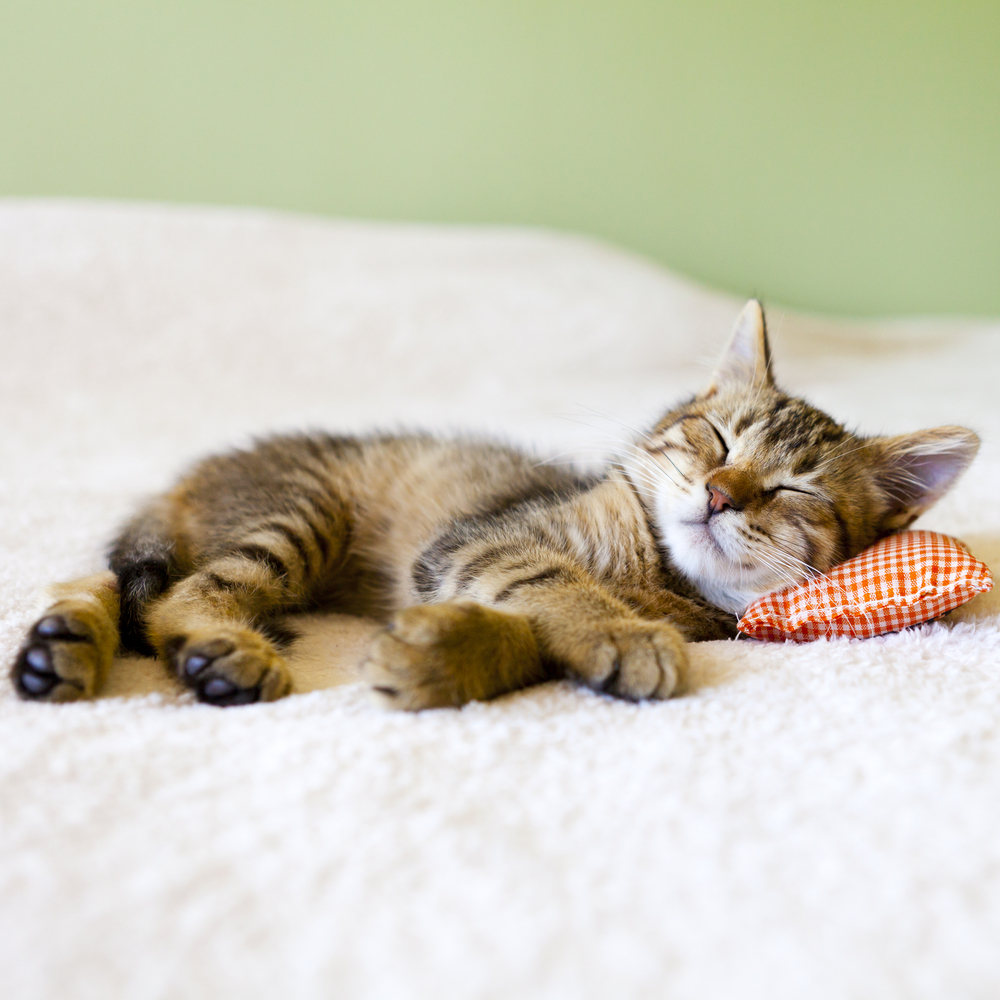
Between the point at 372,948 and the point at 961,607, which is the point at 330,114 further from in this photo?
the point at 372,948

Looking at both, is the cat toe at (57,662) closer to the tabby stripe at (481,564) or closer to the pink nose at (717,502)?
the tabby stripe at (481,564)

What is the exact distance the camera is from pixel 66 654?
2.59 ft

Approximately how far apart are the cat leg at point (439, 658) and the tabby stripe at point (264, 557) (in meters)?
0.41

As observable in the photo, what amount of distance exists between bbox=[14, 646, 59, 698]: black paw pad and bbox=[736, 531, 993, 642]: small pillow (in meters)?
0.77

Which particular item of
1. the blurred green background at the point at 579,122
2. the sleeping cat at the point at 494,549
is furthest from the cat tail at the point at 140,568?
the blurred green background at the point at 579,122

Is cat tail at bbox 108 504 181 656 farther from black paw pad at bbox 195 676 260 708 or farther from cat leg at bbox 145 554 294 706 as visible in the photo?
black paw pad at bbox 195 676 260 708

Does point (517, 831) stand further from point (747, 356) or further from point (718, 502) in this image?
point (747, 356)

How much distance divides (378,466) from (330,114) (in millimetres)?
1734

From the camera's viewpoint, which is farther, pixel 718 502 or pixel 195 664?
pixel 718 502

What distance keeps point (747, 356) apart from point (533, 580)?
0.62m

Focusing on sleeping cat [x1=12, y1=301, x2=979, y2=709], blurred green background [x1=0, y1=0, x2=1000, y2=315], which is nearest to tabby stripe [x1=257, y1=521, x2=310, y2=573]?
sleeping cat [x1=12, y1=301, x2=979, y2=709]

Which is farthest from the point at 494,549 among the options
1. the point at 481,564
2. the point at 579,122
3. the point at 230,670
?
the point at 579,122

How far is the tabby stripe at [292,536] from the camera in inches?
46.1

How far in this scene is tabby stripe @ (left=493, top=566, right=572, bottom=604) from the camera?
94 cm
